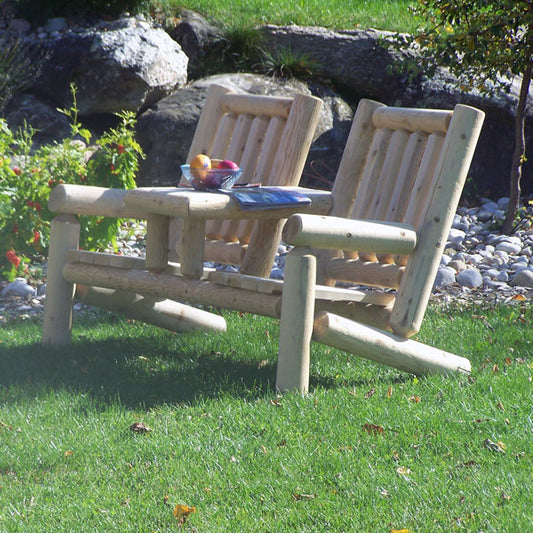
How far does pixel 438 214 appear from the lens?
368cm

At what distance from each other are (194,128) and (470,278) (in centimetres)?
312

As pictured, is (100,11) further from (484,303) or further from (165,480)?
(165,480)

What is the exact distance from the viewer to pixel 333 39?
28.8 ft

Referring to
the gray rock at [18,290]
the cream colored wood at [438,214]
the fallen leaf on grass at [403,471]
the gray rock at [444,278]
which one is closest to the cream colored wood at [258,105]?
the cream colored wood at [438,214]

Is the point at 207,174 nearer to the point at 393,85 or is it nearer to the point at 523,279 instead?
the point at 523,279

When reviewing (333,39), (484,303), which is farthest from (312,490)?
(333,39)

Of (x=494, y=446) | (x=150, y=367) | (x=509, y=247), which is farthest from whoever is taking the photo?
(x=509, y=247)

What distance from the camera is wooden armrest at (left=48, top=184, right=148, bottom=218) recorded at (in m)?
4.14

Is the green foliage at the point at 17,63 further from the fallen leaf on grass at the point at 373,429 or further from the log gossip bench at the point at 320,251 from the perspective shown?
the fallen leaf on grass at the point at 373,429

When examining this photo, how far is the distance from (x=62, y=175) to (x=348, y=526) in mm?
4180

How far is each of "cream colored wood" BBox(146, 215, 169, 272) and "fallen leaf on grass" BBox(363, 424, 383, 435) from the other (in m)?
1.44

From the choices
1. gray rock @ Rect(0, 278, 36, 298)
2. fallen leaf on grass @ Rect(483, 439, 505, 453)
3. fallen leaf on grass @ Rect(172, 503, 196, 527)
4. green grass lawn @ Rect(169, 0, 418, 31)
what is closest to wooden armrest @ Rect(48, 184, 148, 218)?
gray rock @ Rect(0, 278, 36, 298)

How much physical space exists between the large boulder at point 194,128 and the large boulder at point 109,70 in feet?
0.71

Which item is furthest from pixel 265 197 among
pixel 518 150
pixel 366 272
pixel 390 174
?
pixel 518 150
